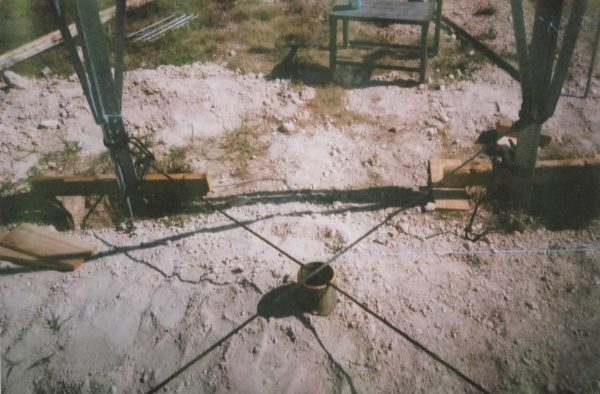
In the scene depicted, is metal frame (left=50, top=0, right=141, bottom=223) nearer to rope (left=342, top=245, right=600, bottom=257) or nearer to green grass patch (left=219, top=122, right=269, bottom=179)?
green grass patch (left=219, top=122, right=269, bottom=179)

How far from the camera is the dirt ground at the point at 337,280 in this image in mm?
3908

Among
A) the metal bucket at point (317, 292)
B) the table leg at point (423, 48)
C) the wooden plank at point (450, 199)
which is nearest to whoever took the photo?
the metal bucket at point (317, 292)

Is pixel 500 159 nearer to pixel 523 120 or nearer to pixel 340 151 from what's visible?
pixel 523 120

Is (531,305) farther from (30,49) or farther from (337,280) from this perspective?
(30,49)

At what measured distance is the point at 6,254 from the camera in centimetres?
495

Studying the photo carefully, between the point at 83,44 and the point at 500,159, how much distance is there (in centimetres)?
451

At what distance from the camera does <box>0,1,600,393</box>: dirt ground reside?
12.8 feet

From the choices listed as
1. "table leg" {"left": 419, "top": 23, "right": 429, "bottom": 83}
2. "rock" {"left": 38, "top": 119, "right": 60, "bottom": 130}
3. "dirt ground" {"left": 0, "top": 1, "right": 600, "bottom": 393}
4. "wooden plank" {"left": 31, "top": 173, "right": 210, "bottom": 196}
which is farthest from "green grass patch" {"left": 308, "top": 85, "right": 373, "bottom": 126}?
"rock" {"left": 38, "top": 119, "right": 60, "bottom": 130}

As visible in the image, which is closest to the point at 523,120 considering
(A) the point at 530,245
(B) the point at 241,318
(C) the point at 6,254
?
(A) the point at 530,245

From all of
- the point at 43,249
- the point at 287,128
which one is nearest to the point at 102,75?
the point at 43,249

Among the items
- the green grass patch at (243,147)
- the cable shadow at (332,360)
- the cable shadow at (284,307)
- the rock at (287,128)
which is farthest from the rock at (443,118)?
the cable shadow at (332,360)

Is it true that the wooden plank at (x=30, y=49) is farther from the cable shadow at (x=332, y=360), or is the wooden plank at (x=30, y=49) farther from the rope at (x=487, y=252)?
the cable shadow at (x=332, y=360)

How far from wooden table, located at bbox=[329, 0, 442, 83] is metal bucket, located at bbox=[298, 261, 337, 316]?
4733mm

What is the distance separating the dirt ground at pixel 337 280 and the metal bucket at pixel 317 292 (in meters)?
0.11
